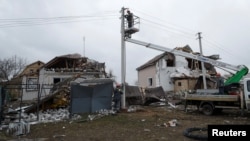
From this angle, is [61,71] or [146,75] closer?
[61,71]

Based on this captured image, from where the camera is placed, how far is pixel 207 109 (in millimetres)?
17828

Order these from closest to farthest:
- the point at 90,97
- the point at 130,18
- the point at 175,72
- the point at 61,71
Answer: the point at 90,97, the point at 130,18, the point at 61,71, the point at 175,72

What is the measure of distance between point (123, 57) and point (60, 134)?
9.95m

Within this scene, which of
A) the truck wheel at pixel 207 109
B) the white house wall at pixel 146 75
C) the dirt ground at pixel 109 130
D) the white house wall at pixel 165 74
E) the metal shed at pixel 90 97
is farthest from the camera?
the white house wall at pixel 146 75

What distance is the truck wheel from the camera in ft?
57.6

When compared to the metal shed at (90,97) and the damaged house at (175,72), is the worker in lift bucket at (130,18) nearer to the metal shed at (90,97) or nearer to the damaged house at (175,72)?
the metal shed at (90,97)

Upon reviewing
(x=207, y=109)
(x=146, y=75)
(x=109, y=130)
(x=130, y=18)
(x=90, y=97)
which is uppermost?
(x=130, y=18)

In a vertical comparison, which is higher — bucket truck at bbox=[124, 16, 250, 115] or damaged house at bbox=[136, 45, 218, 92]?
damaged house at bbox=[136, 45, 218, 92]

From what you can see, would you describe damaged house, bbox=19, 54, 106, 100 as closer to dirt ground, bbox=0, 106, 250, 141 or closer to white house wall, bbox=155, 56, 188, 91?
white house wall, bbox=155, 56, 188, 91

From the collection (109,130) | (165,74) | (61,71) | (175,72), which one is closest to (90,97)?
(109,130)

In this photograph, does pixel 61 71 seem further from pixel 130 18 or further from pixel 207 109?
pixel 207 109

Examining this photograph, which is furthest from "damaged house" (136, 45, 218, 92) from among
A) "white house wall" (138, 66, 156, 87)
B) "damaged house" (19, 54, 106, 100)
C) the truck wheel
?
the truck wheel

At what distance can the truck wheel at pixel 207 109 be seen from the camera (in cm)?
1757

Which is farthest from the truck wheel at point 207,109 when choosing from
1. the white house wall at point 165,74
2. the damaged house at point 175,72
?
the white house wall at point 165,74
